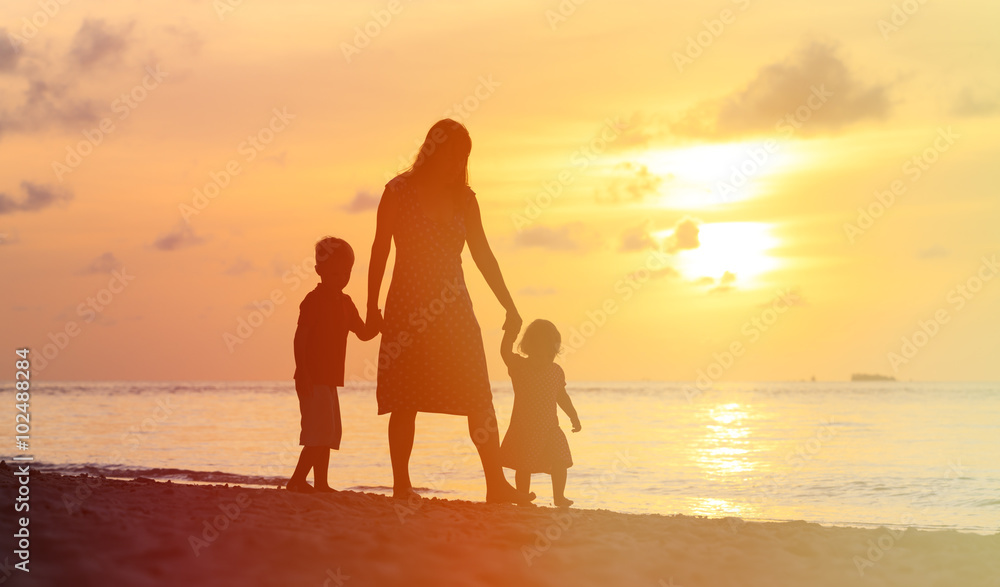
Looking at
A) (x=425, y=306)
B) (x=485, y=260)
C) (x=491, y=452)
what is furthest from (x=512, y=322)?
(x=491, y=452)

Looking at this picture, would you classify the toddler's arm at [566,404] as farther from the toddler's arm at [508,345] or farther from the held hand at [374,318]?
the held hand at [374,318]

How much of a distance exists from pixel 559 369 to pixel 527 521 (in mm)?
3140

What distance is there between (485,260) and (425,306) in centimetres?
63

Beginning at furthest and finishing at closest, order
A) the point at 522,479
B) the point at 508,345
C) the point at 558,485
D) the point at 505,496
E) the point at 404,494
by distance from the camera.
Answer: the point at 558,485 → the point at 522,479 → the point at 508,345 → the point at 505,496 → the point at 404,494

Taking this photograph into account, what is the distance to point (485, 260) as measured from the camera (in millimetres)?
6414

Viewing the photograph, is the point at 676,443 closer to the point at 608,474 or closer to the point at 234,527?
the point at 608,474

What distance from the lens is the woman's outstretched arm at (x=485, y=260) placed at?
634 cm

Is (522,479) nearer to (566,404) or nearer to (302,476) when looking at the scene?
(566,404)

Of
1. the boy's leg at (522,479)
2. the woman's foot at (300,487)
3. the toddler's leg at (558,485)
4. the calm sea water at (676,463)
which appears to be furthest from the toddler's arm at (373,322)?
the calm sea water at (676,463)

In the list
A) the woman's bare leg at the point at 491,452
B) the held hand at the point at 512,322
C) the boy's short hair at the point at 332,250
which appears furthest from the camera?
the boy's short hair at the point at 332,250

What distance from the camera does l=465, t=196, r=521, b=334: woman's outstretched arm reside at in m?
6.34

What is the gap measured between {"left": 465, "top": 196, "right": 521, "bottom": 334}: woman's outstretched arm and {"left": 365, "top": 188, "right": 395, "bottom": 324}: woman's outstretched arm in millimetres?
581

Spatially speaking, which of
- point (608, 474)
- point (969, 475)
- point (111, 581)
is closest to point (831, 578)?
point (111, 581)

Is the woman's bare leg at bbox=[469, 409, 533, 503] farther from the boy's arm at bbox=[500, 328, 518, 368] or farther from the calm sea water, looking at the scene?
the calm sea water
